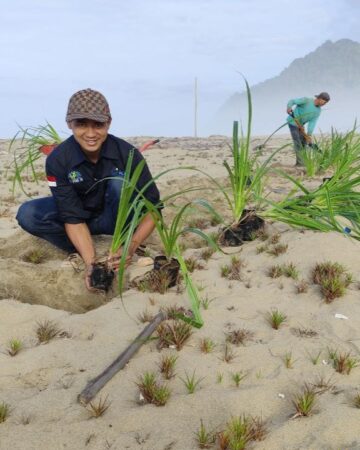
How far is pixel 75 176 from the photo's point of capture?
9.80ft

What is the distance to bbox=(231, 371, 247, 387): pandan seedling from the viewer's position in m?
1.80

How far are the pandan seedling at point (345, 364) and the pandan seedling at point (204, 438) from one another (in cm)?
67

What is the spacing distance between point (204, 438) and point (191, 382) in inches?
11.7

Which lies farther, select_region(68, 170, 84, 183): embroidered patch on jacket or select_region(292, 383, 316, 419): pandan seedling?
select_region(68, 170, 84, 183): embroidered patch on jacket

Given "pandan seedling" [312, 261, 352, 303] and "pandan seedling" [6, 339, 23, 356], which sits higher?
"pandan seedling" [312, 261, 352, 303]

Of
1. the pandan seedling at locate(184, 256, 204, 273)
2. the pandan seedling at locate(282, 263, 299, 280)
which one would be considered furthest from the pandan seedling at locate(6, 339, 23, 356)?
the pandan seedling at locate(282, 263, 299, 280)

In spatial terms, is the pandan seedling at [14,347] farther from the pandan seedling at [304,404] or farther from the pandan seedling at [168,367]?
the pandan seedling at [304,404]

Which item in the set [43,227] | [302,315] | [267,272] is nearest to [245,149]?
[267,272]

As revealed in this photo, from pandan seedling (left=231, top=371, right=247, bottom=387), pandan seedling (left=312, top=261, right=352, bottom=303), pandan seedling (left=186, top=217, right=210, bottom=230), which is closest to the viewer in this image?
pandan seedling (left=231, top=371, right=247, bottom=387)

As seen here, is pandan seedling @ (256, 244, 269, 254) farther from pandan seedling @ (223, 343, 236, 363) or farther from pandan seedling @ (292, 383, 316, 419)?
pandan seedling @ (292, 383, 316, 419)

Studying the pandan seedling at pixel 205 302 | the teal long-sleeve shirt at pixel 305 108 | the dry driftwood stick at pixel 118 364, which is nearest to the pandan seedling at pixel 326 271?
the pandan seedling at pixel 205 302

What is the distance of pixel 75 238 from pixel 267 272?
1347 millimetres

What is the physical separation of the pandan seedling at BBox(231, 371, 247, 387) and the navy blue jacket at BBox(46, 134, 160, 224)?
1.48 meters

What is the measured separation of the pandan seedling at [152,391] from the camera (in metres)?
1.69
